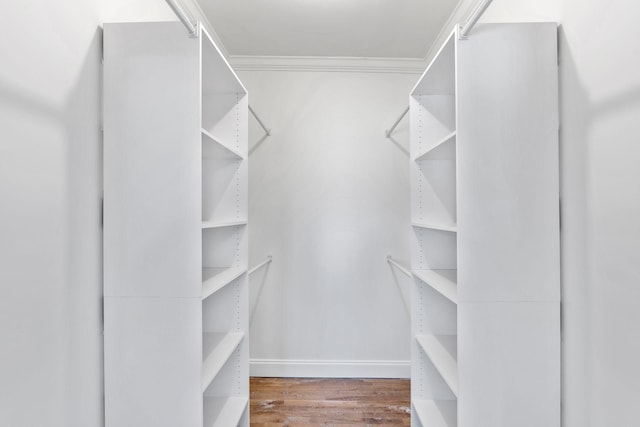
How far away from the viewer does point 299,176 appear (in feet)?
9.10

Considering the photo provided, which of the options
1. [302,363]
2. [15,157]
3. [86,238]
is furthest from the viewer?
[302,363]

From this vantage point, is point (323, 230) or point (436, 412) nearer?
point (436, 412)

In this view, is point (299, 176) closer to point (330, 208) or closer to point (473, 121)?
point (330, 208)

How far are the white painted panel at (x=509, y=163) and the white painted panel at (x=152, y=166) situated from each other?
3.40ft

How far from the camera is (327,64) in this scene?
2.74 meters

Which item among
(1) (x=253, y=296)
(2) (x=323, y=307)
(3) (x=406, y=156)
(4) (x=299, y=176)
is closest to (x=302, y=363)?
(2) (x=323, y=307)

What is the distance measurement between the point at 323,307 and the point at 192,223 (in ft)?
5.51

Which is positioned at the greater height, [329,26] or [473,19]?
[329,26]

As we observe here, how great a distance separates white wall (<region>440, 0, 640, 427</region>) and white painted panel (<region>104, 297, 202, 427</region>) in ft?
4.50

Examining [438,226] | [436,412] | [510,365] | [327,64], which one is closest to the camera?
[510,365]

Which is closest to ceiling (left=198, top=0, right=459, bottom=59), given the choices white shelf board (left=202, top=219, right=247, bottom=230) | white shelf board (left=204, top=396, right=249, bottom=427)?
white shelf board (left=202, top=219, right=247, bottom=230)

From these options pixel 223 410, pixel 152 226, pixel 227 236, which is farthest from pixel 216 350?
pixel 152 226

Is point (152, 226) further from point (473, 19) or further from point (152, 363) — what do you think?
point (473, 19)

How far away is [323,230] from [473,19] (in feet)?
6.06
